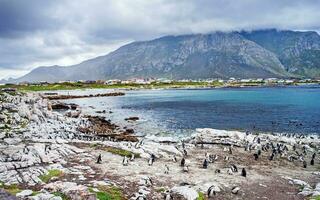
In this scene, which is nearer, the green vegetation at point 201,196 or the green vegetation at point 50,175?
the green vegetation at point 201,196

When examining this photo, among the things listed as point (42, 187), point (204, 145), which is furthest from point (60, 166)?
point (204, 145)

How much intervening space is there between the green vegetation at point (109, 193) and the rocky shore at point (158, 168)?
0.09m

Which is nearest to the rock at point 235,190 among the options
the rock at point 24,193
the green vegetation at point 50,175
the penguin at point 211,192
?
the penguin at point 211,192

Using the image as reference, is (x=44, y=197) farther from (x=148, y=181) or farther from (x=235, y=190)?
(x=235, y=190)

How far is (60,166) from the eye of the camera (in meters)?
33.6

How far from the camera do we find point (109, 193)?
27.2 meters

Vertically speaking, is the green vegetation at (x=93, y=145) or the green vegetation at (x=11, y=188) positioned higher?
the green vegetation at (x=11, y=188)

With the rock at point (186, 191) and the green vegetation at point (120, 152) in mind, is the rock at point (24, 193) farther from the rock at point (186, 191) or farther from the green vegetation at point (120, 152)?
the green vegetation at point (120, 152)

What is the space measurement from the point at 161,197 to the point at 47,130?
38.1 m

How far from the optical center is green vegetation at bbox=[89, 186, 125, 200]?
26.3 meters

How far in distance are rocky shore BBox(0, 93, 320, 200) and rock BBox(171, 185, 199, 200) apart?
1.6 inches

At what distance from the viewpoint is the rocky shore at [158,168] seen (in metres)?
28.2

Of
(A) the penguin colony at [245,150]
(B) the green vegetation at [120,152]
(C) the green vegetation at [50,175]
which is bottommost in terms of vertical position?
(A) the penguin colony at [245,150]

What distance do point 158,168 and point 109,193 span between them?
34.2 ft
